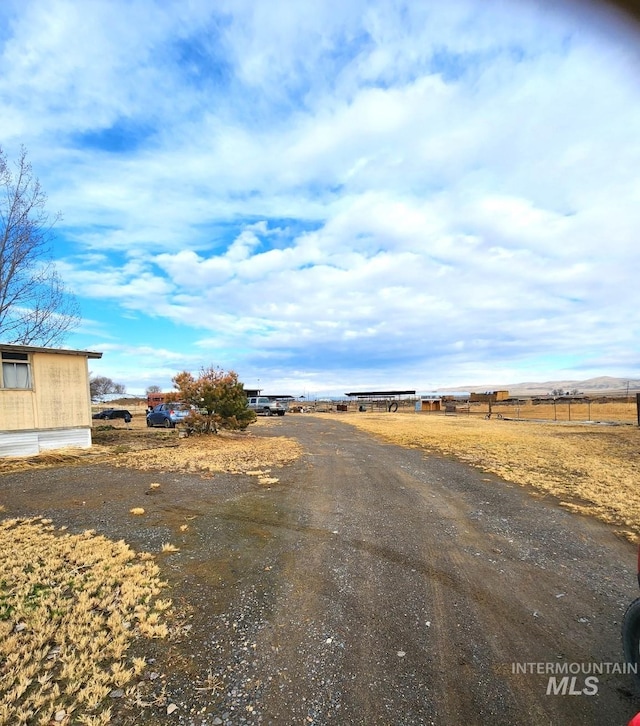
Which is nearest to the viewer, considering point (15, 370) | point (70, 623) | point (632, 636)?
point (632, 636)

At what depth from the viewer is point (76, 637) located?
307cm

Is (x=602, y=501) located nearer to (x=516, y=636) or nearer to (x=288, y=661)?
(x=516, y=636)

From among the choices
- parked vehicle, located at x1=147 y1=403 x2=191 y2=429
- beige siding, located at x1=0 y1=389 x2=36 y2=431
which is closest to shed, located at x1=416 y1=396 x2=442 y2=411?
parked vehicle, located at x1=147 y1=403 x2=191 y2=429

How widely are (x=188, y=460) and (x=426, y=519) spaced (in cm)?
772

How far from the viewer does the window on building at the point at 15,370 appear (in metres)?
12.1

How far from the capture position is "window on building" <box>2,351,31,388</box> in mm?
12117

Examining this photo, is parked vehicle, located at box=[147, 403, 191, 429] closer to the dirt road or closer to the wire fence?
the dirt road

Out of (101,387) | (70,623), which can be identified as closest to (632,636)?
(70,623)

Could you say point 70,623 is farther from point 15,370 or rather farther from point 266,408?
point 266,408

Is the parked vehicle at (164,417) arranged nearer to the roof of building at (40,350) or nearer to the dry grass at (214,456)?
the dry grass at (214,456)

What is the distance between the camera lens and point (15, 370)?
12336 mm

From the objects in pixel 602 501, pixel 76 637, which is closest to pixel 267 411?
pixel 602 501

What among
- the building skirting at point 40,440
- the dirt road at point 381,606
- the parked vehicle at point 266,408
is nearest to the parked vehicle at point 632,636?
the dirt road at point 381,606

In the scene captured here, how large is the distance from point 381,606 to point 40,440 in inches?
522
